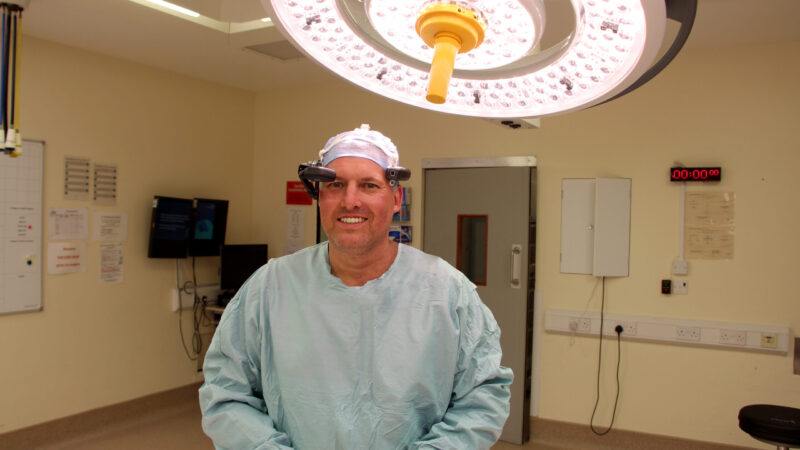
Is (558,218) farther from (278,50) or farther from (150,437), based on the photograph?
(150,437)

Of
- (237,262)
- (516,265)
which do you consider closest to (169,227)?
(237,262)

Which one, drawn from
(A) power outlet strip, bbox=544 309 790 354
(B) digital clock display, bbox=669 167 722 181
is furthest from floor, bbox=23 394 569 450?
(B) digital clock display, bbox=669 167 722 181

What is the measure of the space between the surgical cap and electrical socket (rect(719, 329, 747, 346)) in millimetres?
2651

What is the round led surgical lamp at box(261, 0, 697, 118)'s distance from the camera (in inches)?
23.5

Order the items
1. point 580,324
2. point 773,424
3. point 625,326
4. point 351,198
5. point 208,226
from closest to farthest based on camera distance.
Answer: point 351,198, point 773,424, point 625,326, point 580,324, point 208,226

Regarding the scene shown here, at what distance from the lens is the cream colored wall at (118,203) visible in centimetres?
319

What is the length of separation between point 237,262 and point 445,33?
3.73 m

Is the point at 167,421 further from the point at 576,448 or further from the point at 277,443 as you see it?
the point at 277,443

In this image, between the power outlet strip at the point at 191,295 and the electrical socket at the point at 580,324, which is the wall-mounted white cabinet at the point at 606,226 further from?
the power outlet strip at the point at 191,295

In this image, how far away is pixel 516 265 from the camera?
11.6 ft

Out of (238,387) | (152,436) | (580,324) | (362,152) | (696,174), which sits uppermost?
(696,174)

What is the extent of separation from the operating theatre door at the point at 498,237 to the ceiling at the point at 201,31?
122cm

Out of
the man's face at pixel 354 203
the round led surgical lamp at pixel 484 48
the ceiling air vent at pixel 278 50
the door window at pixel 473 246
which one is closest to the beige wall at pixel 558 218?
the door window at pixel 473 246

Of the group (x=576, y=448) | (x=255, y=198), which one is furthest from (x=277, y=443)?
(x=255, y=198)
